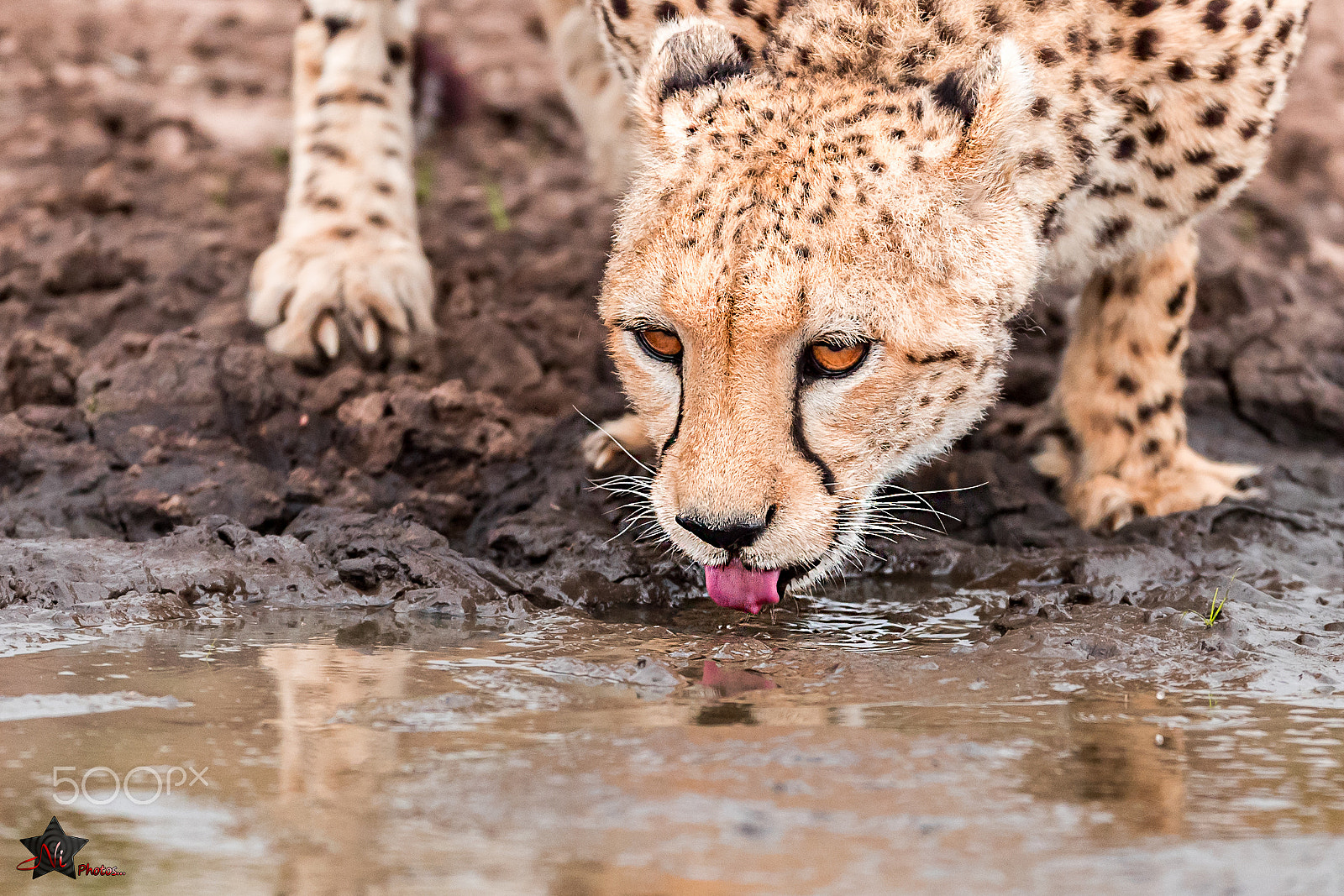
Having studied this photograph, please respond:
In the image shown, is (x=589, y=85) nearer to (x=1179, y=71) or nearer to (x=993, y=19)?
(x=993, y=19)

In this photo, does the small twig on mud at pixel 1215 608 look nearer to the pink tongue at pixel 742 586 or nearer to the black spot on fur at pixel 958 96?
the pink tongue at pixel 742 586

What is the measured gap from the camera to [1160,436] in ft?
13.5

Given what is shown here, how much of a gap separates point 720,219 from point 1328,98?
493 cm

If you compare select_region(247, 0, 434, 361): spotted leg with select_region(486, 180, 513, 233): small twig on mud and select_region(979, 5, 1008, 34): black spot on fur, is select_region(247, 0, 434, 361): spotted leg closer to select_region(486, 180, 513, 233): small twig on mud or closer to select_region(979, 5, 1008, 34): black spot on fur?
select_region(486, 180, 513, 233): small twig on mud

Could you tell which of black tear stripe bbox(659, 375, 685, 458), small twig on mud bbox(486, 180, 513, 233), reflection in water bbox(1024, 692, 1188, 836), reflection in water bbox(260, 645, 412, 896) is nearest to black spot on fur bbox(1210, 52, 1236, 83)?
black tear stripe bbox(659, 375, 685, 458)

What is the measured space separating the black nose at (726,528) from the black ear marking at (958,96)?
0.82 meters

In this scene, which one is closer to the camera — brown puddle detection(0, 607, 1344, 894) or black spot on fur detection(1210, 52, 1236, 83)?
brown puddle detection(0, 607, 1344, 894)

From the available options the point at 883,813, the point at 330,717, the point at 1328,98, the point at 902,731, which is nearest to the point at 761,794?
the point at 883,813

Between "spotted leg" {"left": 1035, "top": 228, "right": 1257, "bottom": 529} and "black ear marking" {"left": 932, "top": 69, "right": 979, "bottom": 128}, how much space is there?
126 cm

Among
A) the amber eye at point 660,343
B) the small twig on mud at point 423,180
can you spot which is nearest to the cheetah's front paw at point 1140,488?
the amber eye at point 660,343

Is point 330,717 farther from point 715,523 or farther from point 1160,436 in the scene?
point 1160,436

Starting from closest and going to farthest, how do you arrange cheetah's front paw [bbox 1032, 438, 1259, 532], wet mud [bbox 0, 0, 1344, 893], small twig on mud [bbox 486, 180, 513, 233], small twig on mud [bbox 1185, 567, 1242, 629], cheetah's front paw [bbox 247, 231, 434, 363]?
1. wet mud [bbox 0, 0, 1344, 893]
2. small twig on mud [bbox 1185, 567, 1242, 629]
3. cheetah's front paw [bbox 1032, 438, 1259, 532]
4. cheetah's front paw [bbox 247, 231, 434, 363]
5. small twig on mud [bbox 486, 180, 513, 233]

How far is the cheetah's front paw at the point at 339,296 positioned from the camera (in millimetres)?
4277

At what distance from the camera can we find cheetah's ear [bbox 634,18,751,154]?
10.1 ft
